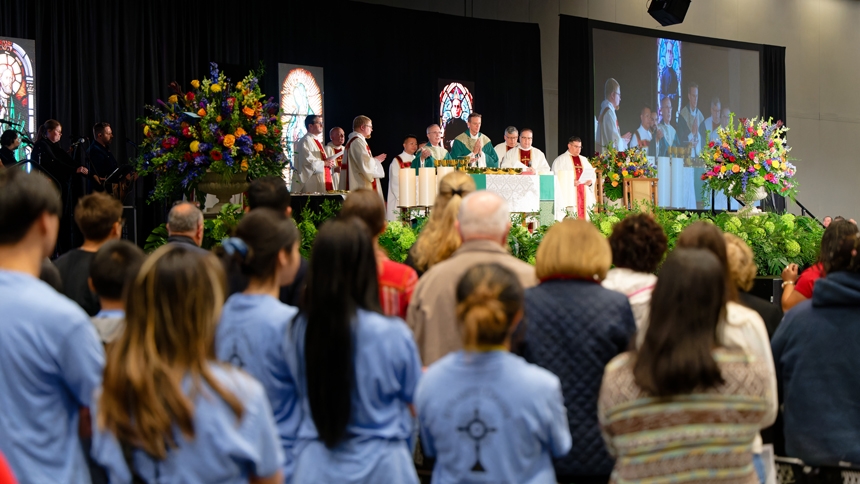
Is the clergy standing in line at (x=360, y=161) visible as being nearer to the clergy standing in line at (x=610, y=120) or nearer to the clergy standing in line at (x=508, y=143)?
the clergy standing in line at (x=508, y=143)

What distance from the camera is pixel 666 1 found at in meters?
12.0

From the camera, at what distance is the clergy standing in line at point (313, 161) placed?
36.6 ft

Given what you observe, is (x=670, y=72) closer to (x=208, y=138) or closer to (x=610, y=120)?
(x=610, y=120)

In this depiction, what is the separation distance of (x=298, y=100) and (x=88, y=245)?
893 centimetres

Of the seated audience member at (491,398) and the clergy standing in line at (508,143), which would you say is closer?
the seated audience member at (491,398)

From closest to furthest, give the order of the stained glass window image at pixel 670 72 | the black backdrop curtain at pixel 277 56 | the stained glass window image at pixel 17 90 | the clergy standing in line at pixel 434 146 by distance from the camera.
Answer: the stained glass window image at pixel 17 90, the black backdrop curtain at pixel 277 56, the clergy standing in line at pixel 434 146, the stained glass window image at pixel 670 72

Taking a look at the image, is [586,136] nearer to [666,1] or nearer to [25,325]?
[666,1]

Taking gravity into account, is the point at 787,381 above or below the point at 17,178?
below

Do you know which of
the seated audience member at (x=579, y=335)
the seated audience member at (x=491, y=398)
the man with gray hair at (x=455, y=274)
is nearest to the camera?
the seated audience member at (x=491, y=398)

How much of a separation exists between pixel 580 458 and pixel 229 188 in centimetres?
438

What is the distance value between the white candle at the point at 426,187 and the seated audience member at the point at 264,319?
5.00 m

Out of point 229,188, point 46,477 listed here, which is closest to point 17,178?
point 46,477

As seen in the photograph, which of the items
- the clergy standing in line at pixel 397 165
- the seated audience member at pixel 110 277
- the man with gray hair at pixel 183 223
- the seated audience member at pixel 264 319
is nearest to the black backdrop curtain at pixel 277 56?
the clergy standing in line at pixel 397 165

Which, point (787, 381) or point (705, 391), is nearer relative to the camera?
point (705, 391)
